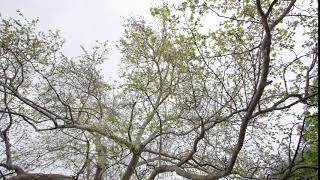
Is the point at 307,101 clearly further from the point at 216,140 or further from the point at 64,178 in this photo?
the point at 64,178

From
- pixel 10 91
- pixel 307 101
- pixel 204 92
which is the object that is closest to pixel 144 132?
pixel 204 92

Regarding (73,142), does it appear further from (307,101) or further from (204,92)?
(307,101)

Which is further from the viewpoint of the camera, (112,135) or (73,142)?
(73,142)

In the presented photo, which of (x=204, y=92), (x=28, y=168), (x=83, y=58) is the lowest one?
(x=28, y=168)

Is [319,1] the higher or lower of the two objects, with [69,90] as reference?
lower

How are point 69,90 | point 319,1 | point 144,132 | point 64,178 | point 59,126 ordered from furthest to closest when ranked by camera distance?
point 69,90 → point 144,132 → point 59,126 → point 64,178 → point 319,1

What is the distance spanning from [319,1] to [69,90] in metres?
8.22

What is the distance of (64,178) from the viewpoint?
7.97 meters

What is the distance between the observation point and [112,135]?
8.03 m

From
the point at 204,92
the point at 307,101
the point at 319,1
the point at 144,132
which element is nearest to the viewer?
the point at 319,1

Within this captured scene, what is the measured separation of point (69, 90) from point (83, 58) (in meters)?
0.90

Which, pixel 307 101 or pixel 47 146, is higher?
pixel 47 146

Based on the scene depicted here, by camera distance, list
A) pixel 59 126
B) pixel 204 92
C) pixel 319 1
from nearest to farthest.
Result: pixel 319 1 < pixel 204 92 < pixel 59 126

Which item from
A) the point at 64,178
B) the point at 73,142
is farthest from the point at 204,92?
the point at 73,142
